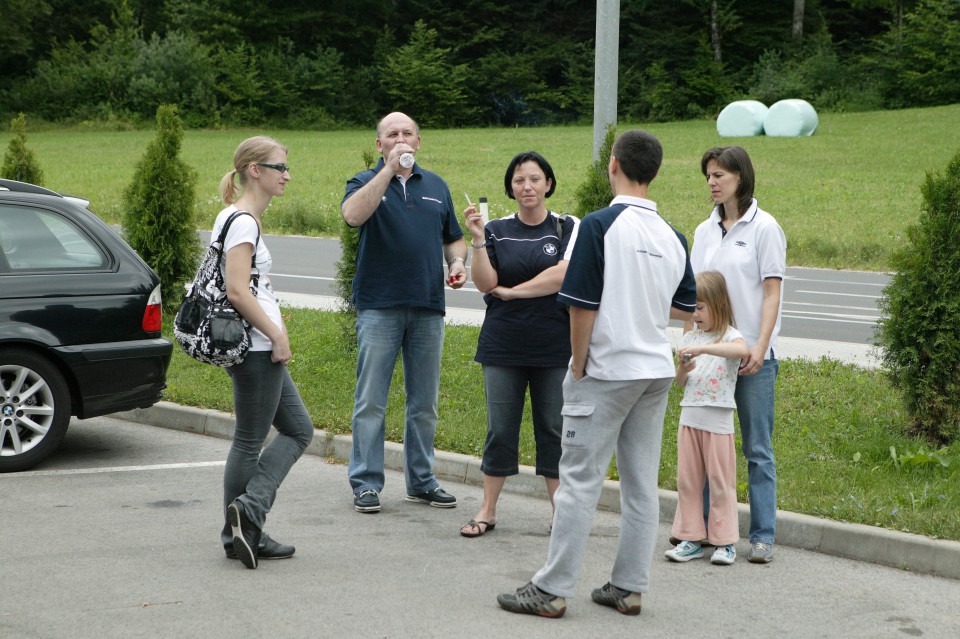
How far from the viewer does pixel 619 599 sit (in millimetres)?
4621

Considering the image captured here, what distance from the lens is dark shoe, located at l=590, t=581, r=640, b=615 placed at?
15.1ft

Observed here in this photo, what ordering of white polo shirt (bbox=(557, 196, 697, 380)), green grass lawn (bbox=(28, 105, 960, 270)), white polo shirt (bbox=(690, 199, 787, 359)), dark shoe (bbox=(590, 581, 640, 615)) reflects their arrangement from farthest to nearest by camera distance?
green grass lawn (bbox=(28, 105, 960, 270)) < white polo shirt (bbox=(690, 199, 787, 359)) < dark shoe (bbox=(590, 581, 640, 615)) < white polo shirt (bbox=(557, 196, 697, 380))

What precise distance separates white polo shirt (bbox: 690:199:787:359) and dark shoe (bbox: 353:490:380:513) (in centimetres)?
215

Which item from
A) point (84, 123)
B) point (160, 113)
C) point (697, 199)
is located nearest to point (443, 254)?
point (160, 113)

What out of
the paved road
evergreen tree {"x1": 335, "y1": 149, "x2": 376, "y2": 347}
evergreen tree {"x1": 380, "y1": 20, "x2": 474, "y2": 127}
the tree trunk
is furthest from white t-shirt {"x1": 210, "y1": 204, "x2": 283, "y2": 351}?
the tree trunk

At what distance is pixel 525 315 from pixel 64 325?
3.09m

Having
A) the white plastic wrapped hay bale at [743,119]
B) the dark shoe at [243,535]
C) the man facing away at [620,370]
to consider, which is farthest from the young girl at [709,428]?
the white plastic wrapped hay bale at [743,119]

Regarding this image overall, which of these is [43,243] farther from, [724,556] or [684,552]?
[724,556]

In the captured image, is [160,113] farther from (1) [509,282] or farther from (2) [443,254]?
(1) [509,282]

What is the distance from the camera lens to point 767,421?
546 cm

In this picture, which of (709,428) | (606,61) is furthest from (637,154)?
(606,61)

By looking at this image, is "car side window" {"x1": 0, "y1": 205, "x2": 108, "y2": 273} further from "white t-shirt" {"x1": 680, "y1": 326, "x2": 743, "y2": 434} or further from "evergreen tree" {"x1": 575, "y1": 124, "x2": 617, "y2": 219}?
"white t-shirt" {"x1": 680, "y1": 326, "x2": 743, "y2": 434}

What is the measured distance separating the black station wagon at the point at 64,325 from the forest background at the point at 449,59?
44234 mm

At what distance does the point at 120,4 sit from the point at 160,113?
5131 cm
